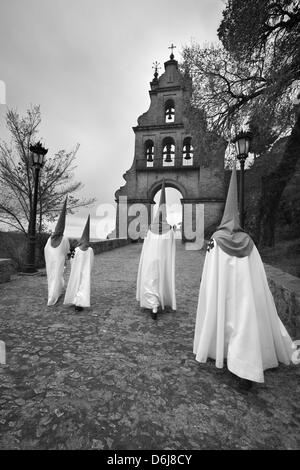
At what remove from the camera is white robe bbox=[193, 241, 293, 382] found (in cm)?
212

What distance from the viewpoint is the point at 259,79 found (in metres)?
Answer: 8.51

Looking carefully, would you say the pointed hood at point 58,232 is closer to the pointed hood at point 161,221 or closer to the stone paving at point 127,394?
the stone paving at point 127,394

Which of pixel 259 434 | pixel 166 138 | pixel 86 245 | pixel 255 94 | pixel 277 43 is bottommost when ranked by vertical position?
pixel 259 434

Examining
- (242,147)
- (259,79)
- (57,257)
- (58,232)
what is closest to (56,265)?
(57,257)

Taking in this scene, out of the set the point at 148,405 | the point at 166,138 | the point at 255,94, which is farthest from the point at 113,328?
the point at 166,138

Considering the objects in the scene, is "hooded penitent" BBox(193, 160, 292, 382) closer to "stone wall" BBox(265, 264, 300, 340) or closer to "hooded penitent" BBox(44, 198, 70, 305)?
"stone wall" BBox(265, 264, 300, 340)

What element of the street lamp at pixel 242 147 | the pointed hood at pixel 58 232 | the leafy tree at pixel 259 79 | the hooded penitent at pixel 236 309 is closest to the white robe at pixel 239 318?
the hooded penitent at pixel 236 309

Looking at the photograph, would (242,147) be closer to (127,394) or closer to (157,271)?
(157,271)

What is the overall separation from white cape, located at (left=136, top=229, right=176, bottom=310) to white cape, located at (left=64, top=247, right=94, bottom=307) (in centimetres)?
102

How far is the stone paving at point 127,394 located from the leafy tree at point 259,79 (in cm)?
750

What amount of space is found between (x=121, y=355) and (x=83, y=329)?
Answer: 939mm

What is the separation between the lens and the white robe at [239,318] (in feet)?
6.97

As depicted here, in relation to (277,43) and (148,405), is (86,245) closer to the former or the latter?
(148,405)

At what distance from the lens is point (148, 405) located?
1902 mm
